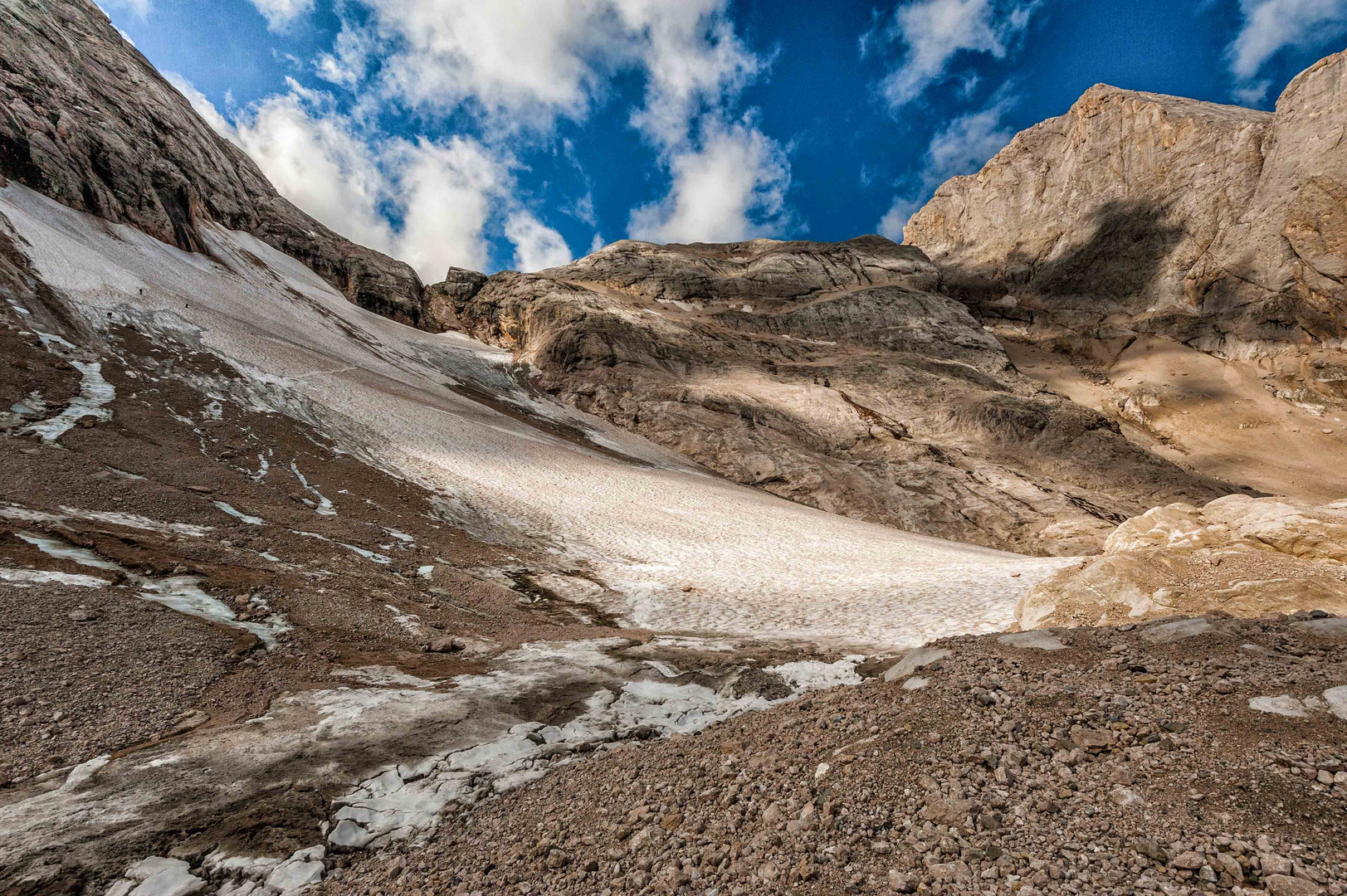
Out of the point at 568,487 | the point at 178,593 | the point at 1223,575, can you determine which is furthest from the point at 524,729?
the point at 568,487

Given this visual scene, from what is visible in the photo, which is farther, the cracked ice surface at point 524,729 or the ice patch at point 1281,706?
the cracked ice surface at point 524,729

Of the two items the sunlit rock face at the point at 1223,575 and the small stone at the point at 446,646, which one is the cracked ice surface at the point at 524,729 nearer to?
the small stone at the point at 446,646

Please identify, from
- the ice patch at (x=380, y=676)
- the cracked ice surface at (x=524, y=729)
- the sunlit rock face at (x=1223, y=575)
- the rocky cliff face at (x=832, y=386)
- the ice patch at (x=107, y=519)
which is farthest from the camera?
the rocky cliff face at (x=832, y=386)

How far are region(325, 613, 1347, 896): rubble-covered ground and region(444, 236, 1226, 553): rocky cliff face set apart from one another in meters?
27.3

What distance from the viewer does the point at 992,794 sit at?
3068 mm

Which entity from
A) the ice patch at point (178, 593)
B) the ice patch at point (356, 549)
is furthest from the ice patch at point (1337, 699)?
the ice patch at point (356, 549)

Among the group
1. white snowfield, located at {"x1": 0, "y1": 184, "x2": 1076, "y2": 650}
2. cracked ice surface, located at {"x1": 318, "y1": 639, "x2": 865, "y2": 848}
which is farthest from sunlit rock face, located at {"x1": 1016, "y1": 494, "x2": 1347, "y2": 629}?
cracked ice surface, located at {"x1": 318, "y1": 639, "x2": 865, "y2": 848}

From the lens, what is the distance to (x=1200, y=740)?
10.4ft

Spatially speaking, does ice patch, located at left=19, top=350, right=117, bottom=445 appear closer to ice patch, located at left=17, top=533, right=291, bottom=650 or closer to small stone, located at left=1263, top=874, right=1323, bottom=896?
ice patch, located at left=17, top=533, right=291, bottom=650

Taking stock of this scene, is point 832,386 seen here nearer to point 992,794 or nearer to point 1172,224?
point 992,794

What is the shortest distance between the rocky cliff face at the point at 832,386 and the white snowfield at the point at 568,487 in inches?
213

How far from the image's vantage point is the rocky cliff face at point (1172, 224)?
5162 cm

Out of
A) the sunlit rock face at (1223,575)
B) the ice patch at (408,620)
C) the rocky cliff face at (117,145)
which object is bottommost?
the ice patch at (408,620)

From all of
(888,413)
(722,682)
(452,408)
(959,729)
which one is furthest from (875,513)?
(959,729)
